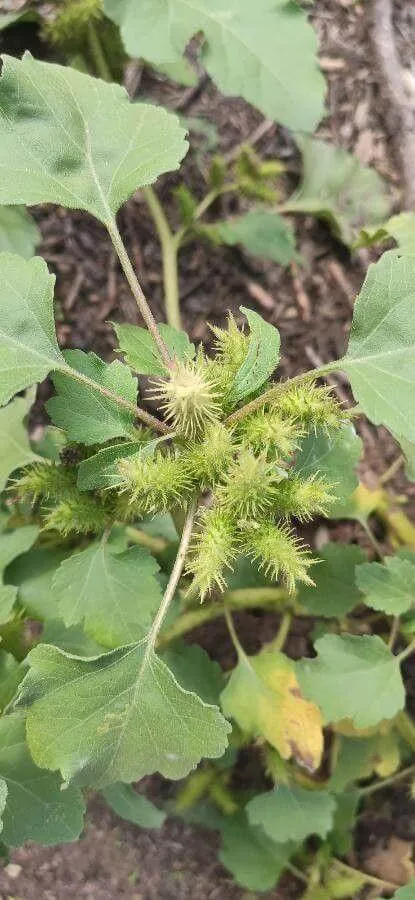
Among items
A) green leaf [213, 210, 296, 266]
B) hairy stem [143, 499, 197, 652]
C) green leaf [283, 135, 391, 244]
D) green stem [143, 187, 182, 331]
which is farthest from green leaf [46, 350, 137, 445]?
green leaf [283, 135, 391, 244]

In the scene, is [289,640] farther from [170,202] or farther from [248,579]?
[170,202]

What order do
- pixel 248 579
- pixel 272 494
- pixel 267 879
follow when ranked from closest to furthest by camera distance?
1. pixel 272 494
2. pixel 248 579
3. pixel 267 879

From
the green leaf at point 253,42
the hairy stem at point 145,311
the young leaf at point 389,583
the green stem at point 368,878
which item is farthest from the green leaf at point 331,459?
the green stem at point 368,878

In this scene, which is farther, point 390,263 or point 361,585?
point 361,585

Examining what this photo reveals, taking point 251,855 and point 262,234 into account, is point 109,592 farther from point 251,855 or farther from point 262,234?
point 262,234

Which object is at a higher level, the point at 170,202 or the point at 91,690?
the point at 170,202

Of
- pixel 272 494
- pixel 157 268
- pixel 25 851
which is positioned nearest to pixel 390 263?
pixel 272 494

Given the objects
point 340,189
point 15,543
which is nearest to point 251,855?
point 15,543

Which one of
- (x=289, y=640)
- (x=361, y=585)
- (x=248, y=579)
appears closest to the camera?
(x=361, y=585)
